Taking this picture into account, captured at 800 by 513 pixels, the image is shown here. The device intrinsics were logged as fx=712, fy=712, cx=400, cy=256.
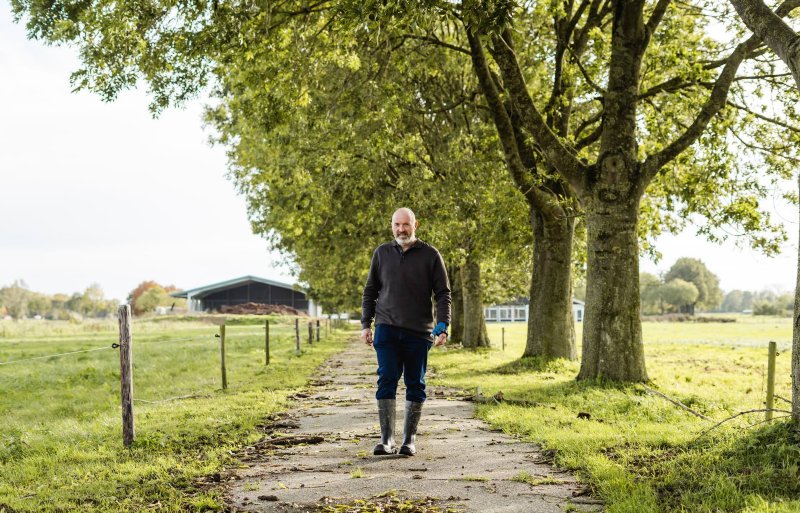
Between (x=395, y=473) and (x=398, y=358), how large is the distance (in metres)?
1.35

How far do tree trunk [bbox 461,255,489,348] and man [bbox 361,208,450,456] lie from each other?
20167 millimetres

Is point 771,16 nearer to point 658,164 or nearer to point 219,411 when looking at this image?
point 658,164

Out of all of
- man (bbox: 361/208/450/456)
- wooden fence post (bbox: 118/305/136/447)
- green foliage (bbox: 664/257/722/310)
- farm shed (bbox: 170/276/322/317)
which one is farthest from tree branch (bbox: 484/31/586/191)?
green foliage (bbox: 664/257/722/310)

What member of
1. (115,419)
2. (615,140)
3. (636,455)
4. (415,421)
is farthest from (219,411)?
(615,140)

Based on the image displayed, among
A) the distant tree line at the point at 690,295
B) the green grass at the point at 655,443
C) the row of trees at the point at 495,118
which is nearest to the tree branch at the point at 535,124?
the row of trees at the point at 495,118

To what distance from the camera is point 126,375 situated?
26.8 ft

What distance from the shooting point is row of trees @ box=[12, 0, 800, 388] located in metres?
11.9

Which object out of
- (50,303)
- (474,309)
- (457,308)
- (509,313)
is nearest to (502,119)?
(474,309)

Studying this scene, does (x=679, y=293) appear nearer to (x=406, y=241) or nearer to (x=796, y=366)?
(x=796, y=366)

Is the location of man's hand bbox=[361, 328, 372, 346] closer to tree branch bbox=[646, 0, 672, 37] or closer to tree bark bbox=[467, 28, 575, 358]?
tree branch bbox=[646, 0, 672, 37]

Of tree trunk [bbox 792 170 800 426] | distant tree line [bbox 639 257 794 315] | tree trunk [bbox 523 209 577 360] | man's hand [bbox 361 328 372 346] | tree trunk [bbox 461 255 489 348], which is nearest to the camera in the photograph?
tree trunk [bbox 792 170 800 426]

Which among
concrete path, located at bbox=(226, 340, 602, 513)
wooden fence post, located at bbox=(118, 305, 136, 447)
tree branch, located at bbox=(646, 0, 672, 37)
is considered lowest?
concrete path, located at bbox=(226, 340, 602, 513)

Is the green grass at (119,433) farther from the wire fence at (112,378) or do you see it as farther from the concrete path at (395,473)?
the concrete path at (395,473)

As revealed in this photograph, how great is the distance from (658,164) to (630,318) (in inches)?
107
